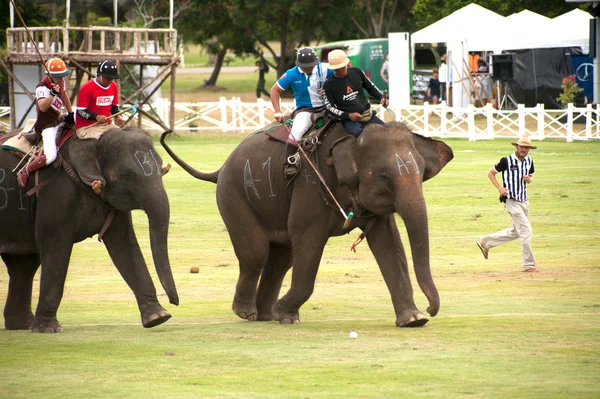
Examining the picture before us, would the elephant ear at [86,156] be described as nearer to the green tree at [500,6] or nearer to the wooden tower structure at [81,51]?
the wooden tower structure at [81,51]

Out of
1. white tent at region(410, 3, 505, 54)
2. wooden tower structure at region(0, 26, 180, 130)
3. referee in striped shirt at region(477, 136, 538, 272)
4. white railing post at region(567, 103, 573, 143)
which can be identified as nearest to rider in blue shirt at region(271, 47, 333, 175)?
referee in striped shirt at region(477, 136, 538, 272)

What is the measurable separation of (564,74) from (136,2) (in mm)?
21871

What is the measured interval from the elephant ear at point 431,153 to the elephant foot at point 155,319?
10.1 feet

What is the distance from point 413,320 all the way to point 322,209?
5.08 feet

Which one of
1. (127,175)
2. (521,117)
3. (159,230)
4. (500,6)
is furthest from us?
(500,6)

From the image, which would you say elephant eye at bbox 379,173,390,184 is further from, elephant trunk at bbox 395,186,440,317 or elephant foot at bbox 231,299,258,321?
elephant foot at bbox 231,299,258,321

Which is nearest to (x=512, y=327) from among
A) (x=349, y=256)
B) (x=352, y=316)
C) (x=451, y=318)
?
(x=451, y=318)

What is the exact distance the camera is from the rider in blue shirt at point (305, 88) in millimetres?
12727

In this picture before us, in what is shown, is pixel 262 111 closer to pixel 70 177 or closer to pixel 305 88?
pixel 305 88

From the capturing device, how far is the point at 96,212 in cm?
1242

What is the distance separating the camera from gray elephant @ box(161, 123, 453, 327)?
38.2 ft

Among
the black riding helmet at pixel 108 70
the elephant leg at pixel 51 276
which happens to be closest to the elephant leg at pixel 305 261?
the elephant leg at pixel 51 276

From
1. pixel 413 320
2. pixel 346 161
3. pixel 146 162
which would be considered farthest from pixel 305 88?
pixel 413 320

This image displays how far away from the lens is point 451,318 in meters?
12.3
